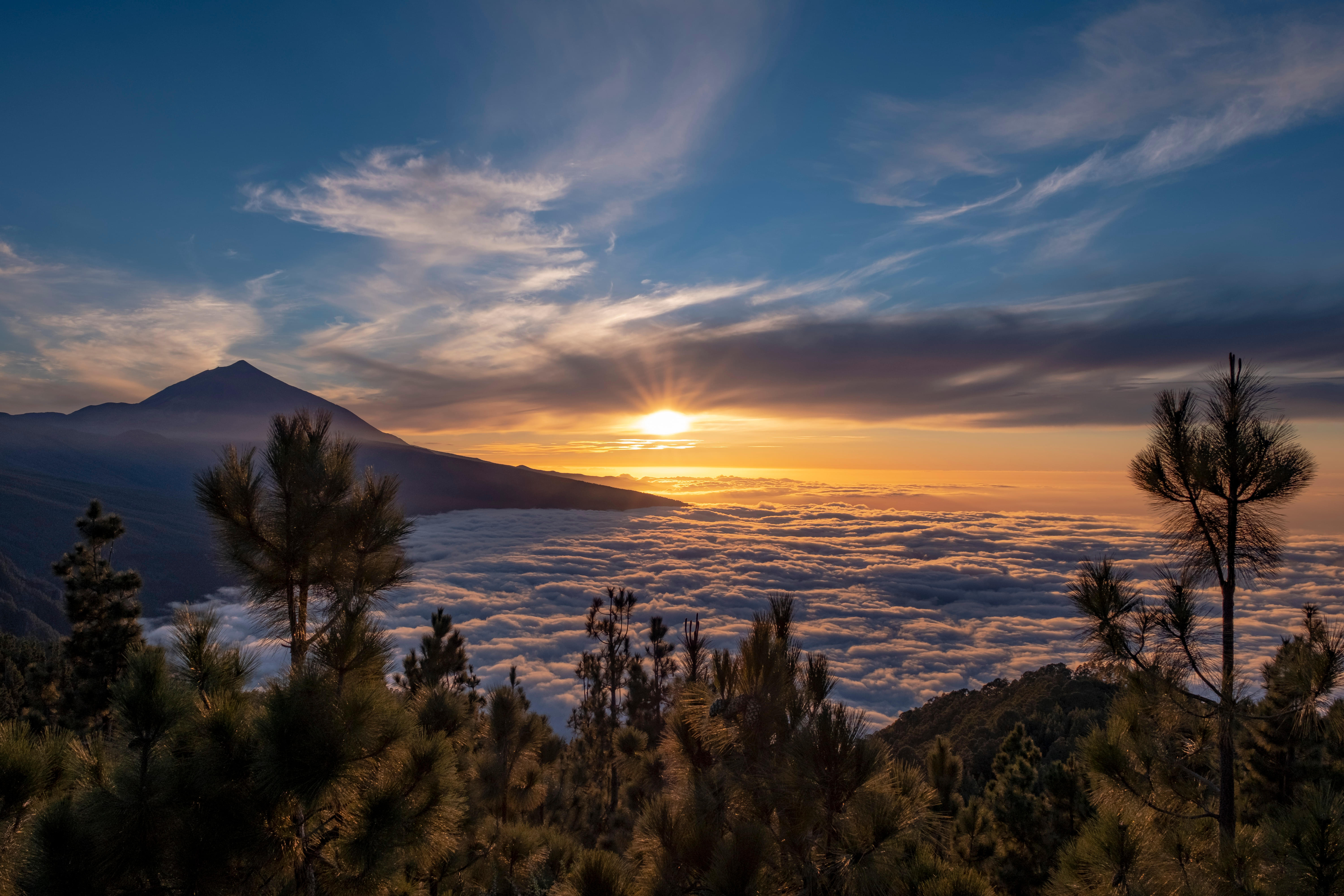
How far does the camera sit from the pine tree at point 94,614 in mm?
16625

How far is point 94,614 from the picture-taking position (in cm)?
1716

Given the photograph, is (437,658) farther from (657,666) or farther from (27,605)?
(27,605)

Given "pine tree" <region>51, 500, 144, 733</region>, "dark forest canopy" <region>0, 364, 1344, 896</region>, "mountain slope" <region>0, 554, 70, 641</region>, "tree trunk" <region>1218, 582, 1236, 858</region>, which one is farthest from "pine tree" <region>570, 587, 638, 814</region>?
"mountain slope" <region>0, 554, 70, 641</region>

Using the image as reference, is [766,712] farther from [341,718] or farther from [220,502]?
[220,502]

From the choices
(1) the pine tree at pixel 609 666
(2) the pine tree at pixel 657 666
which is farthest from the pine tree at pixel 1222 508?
(1) the pine tree at pixel 609 666

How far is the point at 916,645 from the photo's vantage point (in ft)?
390

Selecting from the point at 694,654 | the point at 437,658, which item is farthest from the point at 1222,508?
the point at 437,658

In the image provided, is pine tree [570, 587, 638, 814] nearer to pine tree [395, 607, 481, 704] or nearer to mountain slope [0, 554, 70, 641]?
pine tree [395, 607, 481, 704]

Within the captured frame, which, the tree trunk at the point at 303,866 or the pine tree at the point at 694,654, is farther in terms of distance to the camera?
the pine tree at the point at 694,654

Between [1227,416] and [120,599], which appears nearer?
[1227,416]

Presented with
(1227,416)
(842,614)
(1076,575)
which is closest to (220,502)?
(1076,575)

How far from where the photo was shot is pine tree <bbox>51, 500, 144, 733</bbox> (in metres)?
16.6

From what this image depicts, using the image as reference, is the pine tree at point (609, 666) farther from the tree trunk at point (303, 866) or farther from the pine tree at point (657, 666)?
the tree trunk at point (303, 866)

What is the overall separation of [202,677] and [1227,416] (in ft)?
36.1
